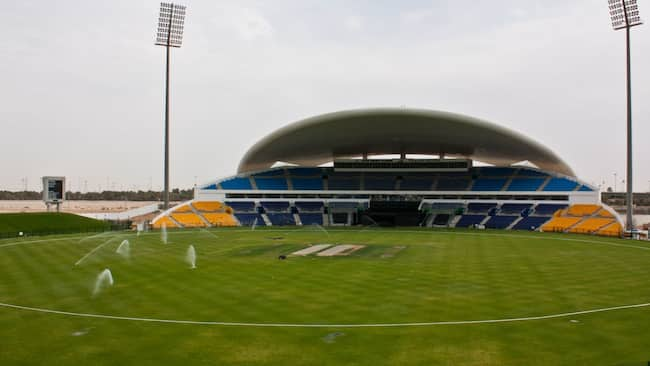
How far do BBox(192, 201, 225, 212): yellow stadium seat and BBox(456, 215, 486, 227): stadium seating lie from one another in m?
37.8

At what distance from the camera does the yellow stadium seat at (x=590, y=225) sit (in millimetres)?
59656

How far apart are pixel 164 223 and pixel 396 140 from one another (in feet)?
122

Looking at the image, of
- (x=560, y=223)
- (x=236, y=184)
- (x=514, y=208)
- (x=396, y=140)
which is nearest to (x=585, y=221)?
(x=560, y=223)

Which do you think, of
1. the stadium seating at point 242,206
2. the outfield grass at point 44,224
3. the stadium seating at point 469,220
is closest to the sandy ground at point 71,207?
the stadium seating at point 242,206

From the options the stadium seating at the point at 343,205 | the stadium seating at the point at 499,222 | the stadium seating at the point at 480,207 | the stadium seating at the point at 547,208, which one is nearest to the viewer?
the stadium seating at the point at 499,222

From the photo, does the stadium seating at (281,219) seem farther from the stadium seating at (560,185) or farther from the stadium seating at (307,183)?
the stadium seating at (560,185)

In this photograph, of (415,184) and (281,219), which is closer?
(281,219)

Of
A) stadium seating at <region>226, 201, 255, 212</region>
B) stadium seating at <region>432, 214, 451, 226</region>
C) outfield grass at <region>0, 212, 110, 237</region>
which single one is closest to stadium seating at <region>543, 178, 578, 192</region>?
stadium seating at <region>432, 214, 451, 226</region>

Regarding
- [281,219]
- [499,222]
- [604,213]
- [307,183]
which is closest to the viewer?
[604,213]

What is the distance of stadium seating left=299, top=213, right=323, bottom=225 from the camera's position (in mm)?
74875

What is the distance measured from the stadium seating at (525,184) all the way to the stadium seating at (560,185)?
147cm

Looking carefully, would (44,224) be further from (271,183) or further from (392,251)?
(392,251)

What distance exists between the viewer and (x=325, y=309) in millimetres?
18500

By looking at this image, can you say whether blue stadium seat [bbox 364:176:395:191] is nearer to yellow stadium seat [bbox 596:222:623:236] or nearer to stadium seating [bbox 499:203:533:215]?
stadium seating [bbox 499:203:533:215]
